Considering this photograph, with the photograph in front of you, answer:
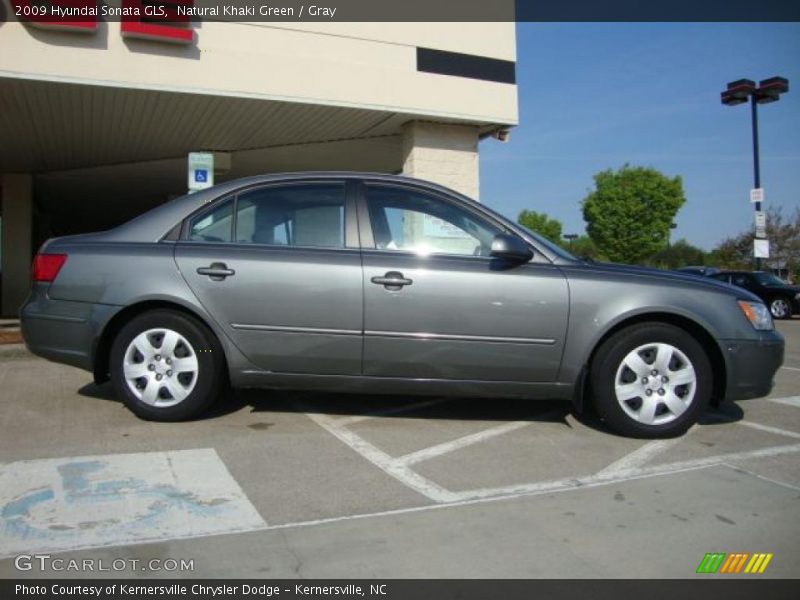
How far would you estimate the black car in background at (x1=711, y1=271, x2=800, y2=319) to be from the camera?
685 inches

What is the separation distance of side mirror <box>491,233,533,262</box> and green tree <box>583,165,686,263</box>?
45.3 meters

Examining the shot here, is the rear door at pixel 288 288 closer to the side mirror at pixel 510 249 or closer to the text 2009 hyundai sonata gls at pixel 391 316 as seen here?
the text 2009 hyundai sonata gls at pixel 391 316

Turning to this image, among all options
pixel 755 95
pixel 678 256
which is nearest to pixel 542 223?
pixel 678 256

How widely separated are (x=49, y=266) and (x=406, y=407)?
2.68m

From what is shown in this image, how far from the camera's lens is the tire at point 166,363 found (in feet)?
14.4

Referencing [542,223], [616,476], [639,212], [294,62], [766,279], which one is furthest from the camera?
[542,223]

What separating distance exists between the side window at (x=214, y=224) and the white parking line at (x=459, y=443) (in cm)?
188

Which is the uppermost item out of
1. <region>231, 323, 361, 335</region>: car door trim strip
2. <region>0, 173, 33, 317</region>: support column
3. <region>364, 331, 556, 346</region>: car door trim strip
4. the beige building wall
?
the beige building wall

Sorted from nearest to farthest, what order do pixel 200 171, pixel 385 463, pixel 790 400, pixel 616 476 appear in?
pixel 616 476, pixel 385 463, pixel 790 400, pixel 200 171

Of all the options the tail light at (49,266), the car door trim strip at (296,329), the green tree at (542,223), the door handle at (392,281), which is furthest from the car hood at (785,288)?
the green tree at (542,223)

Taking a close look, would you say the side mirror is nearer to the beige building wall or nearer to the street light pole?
the beige building wall

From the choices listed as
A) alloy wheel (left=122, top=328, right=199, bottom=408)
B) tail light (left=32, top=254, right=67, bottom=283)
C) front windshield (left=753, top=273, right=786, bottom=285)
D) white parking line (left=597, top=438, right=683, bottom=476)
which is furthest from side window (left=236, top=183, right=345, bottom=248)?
front windshield (left=753, top=273, right=786, bottom=285)

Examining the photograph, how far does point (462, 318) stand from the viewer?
423 centimetres

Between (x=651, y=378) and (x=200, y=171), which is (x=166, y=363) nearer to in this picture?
(x=651, y=378)
